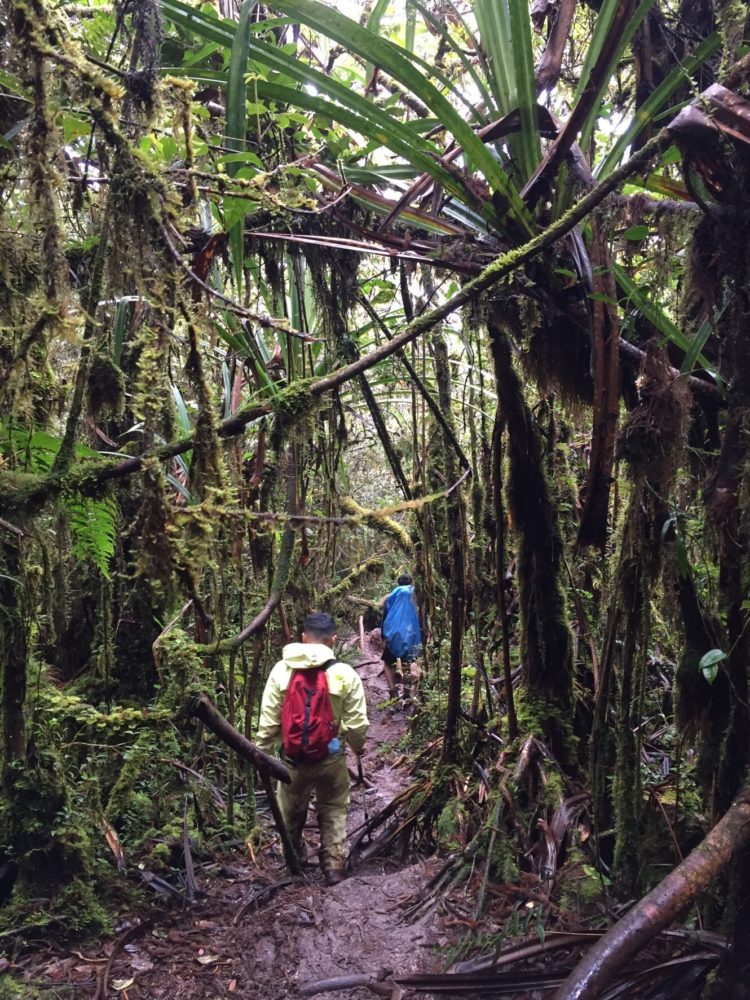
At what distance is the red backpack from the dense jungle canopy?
312mm

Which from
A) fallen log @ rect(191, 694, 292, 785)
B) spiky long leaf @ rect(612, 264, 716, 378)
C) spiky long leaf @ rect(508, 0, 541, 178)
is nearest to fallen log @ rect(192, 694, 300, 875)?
fallen log @ rect(191, 694, 292, 785)

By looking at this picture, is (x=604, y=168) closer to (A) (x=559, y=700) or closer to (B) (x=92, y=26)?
(B) (x=92, y=26)

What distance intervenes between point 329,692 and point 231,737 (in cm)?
138

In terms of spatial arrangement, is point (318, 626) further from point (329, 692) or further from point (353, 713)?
point (353, 713)

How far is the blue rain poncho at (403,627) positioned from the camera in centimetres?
742

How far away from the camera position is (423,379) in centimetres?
355

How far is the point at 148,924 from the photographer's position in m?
3.13

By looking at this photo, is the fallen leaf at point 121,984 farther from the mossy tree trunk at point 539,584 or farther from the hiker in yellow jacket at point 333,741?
the mossy tree trunk at point 539,584

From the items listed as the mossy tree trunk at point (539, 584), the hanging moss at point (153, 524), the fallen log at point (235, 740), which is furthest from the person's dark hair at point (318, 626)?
the hanging moss at point (153, 524)

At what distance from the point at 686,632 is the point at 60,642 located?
3.82 meters

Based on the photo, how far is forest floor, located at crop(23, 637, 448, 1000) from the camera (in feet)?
8.96

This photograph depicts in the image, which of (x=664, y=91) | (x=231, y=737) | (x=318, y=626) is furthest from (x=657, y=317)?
(x=318, y=626)

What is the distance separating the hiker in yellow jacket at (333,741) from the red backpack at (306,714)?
8cm

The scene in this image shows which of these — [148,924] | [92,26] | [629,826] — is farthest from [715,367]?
[148,924]
